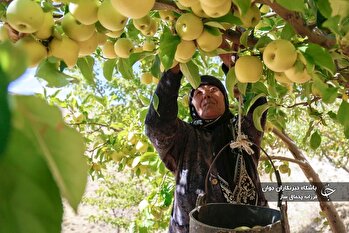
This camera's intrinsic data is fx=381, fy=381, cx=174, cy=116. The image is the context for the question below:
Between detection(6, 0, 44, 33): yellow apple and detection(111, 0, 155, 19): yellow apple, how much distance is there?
13cm

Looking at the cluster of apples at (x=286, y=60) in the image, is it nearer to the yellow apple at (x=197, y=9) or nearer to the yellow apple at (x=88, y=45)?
the yellow apple at (x=197, y=9)

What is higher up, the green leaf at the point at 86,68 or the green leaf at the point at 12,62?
the green leaf at the point at 86,68

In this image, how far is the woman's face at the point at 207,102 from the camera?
1.91 meters

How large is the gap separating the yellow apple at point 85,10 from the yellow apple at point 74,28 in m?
0.02

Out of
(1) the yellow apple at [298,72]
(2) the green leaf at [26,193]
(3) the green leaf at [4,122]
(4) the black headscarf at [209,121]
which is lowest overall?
(2) the green leaf at [26,193]

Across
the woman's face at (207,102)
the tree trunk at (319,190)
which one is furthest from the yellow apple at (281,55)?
the tree trunk at (319,190)

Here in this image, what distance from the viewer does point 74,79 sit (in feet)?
1.95

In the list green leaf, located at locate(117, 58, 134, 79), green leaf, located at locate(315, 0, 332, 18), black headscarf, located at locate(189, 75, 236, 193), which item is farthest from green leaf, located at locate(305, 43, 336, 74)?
black headscarf, located at locate(189, 75, 236, 193)

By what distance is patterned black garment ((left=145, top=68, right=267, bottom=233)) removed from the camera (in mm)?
1617

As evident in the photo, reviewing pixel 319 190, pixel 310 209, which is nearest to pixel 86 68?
pixel 319 190

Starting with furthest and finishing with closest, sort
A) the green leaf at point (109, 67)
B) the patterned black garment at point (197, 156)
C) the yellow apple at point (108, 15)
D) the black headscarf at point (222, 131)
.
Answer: the black headscarf at point (222, 131) < the patterned black garment at point (197, 156) < the green leaf at point (109, 67) < the yellow apple at point (108, 15)

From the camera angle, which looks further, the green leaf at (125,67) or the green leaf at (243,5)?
the green leaf at (125,67)

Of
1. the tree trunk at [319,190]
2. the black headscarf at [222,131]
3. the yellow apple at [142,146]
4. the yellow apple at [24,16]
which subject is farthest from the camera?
the tree trunk at [319,190]

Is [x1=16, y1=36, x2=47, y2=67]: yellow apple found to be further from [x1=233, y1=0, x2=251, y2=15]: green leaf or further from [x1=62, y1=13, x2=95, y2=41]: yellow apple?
[x1=233, y1=0, x2=251, y2=15]: green leaf
